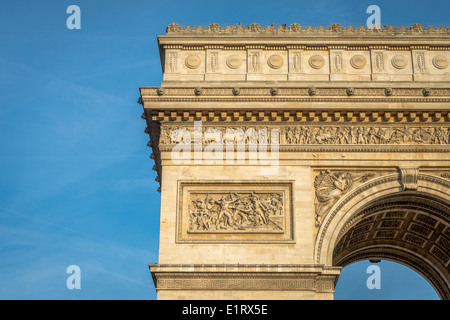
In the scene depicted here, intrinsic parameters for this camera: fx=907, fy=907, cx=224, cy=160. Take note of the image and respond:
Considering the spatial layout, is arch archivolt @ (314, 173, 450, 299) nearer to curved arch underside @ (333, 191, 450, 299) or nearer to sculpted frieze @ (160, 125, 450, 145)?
curved arch underside @ (333, 191, 450, 299)

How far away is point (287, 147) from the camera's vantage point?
2733cm

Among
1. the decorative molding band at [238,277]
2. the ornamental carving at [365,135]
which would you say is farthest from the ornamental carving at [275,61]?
the decorative molding band at [238,277]

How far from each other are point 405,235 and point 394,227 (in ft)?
2.73

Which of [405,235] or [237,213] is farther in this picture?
[405,235]

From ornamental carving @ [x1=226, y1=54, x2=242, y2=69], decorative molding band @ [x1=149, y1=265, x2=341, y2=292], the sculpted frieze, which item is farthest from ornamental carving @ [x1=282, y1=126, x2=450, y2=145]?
decorative molding band @ [x1=149, y1=265, x2=341, y2=292]

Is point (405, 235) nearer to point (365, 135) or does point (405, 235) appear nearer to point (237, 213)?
point (365, 135)

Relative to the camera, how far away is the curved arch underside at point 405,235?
28062 millimetres

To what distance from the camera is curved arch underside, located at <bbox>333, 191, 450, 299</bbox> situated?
92.1ft

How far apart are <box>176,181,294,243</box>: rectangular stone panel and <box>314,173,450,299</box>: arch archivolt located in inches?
51.3

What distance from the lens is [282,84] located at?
2822cm

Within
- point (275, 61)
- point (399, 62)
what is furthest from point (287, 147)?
point (399, 62)

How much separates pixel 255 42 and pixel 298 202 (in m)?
5.56

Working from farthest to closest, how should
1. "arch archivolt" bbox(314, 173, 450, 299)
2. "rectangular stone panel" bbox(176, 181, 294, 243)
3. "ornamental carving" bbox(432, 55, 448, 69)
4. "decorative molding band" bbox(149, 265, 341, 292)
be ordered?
"ornamental carving" bbox(432, 55, 448, 69) < "arch archivolt" bbox(314, 173, 450, 299) < "rectangular stone panel" bbox(176, 181, 294, 243) < "decorative molding band" bbox(149, 265, 341, 292)
